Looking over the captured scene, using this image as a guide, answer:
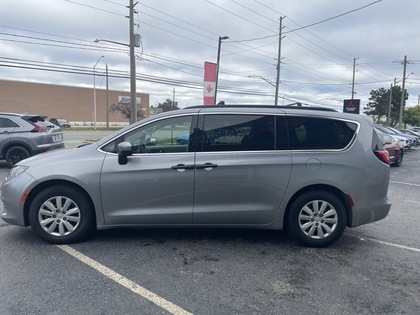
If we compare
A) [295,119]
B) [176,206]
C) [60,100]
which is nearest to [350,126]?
[295,119]

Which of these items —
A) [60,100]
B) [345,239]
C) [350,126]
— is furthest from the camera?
[60,100]

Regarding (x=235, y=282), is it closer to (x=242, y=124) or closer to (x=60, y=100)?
(x=242, y=124)

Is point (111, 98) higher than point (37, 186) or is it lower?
higher

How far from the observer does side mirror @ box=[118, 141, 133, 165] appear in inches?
159

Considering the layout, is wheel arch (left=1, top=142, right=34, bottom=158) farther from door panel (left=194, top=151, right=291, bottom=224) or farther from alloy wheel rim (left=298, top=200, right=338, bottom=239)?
alloy wheel rim (left=298, top=200, right=338, bottom=239)

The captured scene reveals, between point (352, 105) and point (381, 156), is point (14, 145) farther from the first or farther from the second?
point (352, 105)

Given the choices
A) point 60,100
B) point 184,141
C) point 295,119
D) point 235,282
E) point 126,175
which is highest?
point 60,100

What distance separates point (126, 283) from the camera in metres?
3.34

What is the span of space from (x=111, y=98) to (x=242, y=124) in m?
84.5

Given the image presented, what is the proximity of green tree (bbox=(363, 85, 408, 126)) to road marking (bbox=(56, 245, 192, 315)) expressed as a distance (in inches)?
2841

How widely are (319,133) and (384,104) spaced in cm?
7046

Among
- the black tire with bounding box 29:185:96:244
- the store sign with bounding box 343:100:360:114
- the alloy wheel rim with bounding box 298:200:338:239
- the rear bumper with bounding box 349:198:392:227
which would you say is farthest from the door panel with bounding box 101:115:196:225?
the store sign with bounding box 343:100:360:114

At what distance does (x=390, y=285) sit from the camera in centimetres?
341

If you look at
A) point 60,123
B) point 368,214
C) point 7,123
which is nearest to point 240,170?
point 368,214
